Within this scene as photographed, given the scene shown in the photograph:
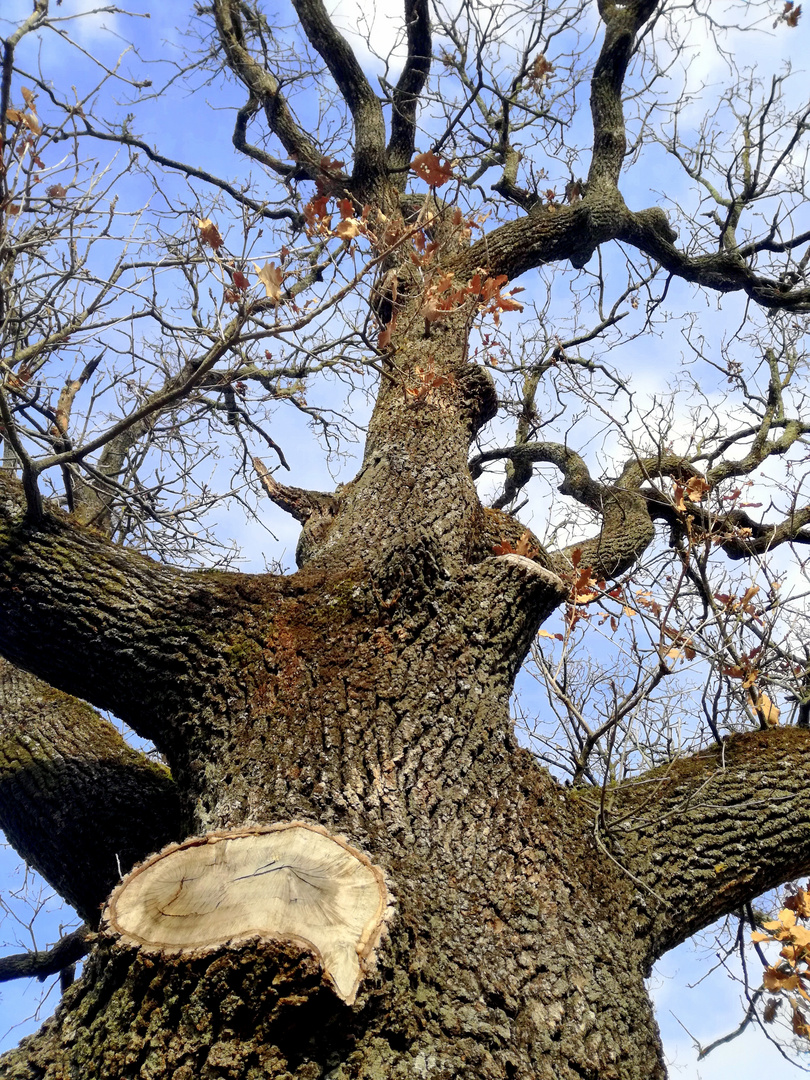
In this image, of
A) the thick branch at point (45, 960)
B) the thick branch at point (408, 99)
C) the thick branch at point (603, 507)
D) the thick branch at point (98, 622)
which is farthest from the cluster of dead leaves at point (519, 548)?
the thick branch at point (408, 99)

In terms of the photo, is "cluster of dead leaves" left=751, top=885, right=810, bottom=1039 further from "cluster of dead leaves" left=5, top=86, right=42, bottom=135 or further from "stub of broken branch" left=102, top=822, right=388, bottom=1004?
"cluster of dead leaves" left=5, top=86, right=42, bottom=135

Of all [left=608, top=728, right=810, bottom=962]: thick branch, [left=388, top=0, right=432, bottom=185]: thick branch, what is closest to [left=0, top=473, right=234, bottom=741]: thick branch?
[left=608, top=728, right=810, bottom=962]: thick branch

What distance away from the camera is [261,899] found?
1.42 meters

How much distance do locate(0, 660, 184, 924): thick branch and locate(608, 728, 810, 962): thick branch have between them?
1385 mm

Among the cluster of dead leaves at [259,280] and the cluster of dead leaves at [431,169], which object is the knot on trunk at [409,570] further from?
the cluster of dead leaves at [431,169]

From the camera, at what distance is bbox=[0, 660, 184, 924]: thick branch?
228 cm

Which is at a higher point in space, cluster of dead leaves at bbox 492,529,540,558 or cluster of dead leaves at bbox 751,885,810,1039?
cluster of dead leaves at bbox 492,529,540,558

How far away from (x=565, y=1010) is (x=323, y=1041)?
58 centimetres

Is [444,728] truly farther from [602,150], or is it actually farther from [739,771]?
[602,150]

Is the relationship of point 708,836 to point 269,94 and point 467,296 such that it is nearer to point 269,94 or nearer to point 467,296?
point 467,296

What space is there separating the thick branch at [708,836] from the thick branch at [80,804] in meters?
1.38

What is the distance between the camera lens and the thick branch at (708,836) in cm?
207

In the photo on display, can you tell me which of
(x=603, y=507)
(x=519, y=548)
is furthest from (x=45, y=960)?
(x=603, y=507)

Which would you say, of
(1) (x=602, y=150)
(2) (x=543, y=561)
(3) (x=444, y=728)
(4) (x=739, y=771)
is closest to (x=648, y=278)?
(1) (x=602, y=150)
